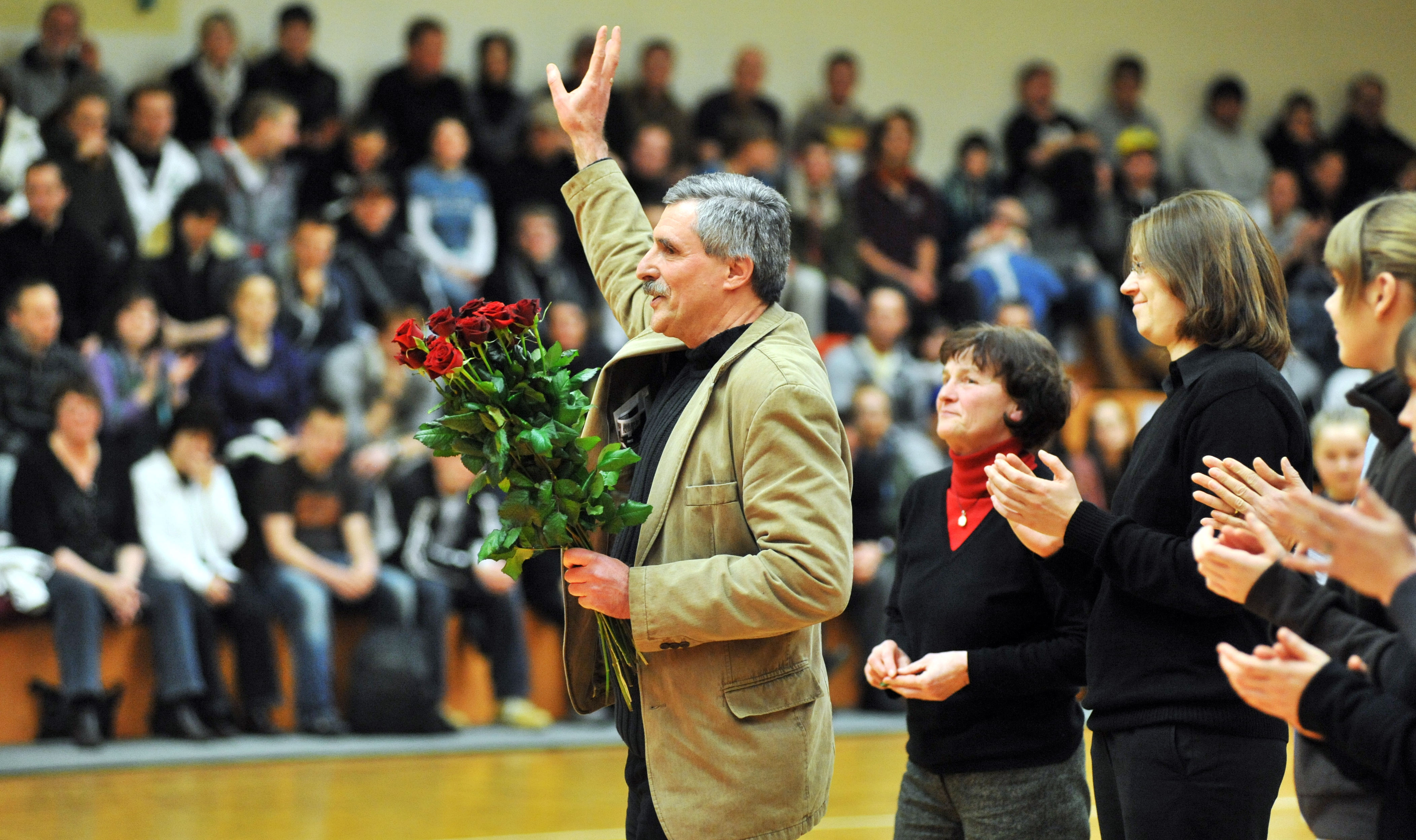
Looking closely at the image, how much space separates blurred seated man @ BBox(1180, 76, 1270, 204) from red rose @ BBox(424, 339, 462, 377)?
9.18 metres

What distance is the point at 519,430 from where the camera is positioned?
2.21 metres

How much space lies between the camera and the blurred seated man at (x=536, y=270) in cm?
756

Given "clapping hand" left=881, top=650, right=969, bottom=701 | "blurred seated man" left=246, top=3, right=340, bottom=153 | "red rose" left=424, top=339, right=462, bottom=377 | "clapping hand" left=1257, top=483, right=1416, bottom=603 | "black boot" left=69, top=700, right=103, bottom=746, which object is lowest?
"black boot" left=69, top=700, right=103, bottom=746

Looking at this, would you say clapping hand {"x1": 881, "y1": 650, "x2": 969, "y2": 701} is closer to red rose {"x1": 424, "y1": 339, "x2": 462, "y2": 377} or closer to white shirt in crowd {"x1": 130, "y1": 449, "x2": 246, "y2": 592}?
red rose {"x1": 424, "y1": 339, "x2": 462, "y2": 377}

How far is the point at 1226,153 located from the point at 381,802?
8.34 meters

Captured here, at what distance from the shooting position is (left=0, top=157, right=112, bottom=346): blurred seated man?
21.2 feet

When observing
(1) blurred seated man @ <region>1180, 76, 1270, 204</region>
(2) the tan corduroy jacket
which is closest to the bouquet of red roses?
(2) the tan corduroy jacket

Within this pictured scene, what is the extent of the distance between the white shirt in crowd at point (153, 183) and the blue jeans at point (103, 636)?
6.72 ft

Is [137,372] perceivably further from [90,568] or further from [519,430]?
[519,430]

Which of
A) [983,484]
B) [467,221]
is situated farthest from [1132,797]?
[467,221]

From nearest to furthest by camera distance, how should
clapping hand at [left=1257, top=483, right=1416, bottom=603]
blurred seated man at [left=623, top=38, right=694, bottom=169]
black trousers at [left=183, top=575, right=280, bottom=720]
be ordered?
clapping hand at [left=1257, top=483, right=1416, bottom=603]
black trousers at [left=183, top=575, right=280, bottom=720]
blurred seated man at [left=623, top=38, right=694, bottom=169]

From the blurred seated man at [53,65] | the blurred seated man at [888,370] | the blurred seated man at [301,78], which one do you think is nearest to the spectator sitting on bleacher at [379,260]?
the blurred seated man at [301,78]

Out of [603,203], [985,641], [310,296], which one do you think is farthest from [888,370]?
[985,641]

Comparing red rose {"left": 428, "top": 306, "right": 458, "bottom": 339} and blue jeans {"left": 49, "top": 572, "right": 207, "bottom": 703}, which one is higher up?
red rose {"left": 428, "top": 306, "right": 458, "bottom": 339}
